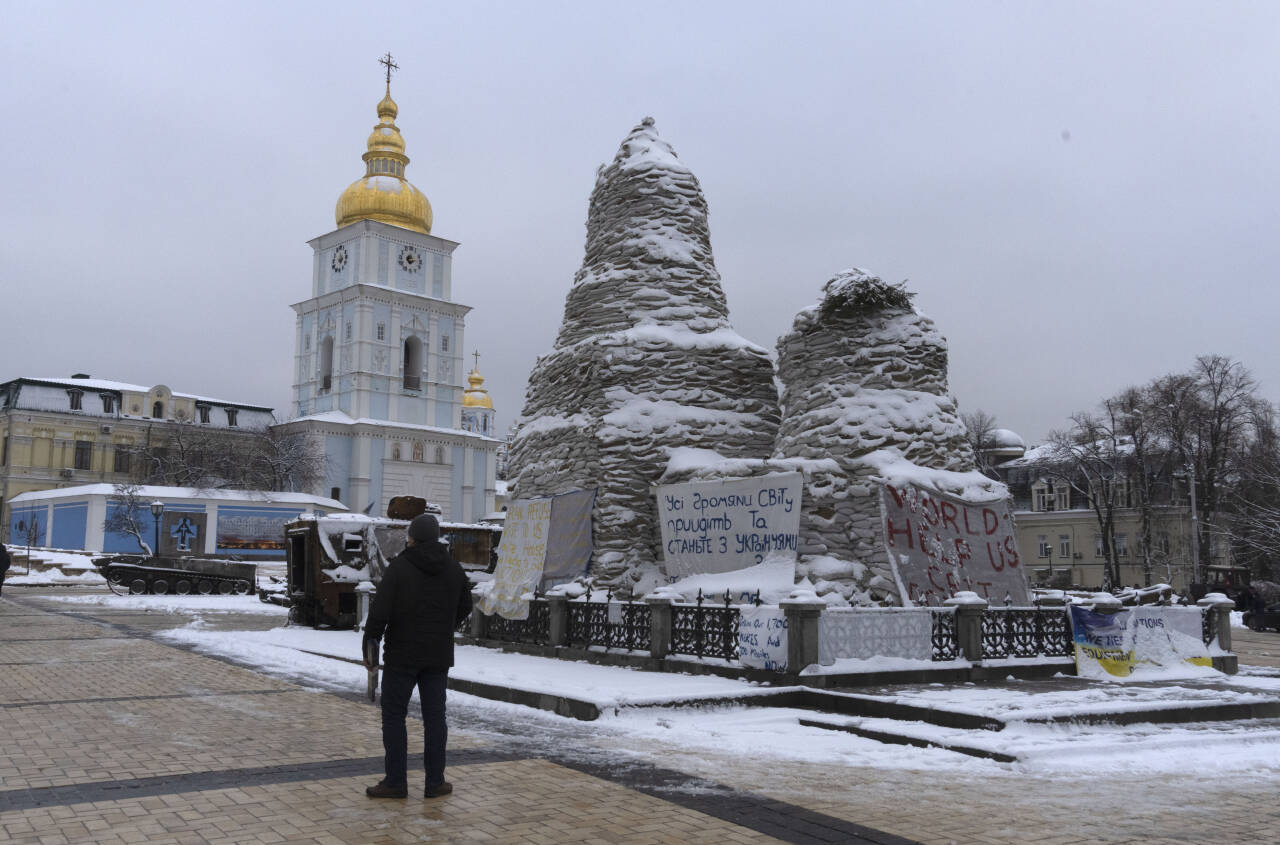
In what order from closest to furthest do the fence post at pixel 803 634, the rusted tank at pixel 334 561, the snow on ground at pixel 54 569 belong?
the fence post at pixel 803 634 → the rusted tank at pixel 334 561 → the snow on ground at pixel 54 569

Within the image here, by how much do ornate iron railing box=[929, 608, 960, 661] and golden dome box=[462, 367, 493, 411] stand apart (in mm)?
79933

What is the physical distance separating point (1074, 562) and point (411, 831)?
186 ft

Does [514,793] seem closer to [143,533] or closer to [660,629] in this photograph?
[660,629]

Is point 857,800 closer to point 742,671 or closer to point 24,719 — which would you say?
point 742,671

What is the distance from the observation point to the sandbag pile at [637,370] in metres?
16.7

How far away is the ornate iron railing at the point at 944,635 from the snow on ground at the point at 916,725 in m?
0.71

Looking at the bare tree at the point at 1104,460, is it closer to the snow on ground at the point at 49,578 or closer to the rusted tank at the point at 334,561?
the rusted tank at the point at 334,561

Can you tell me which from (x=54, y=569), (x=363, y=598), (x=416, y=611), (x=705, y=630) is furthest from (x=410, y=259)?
(x=416, y=611)

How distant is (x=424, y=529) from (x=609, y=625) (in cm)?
744

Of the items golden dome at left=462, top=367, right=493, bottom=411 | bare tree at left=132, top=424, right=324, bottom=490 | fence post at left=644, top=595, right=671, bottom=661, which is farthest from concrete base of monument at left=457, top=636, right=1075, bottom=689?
golden dome at left=462, top=367, right=493, bottom=411

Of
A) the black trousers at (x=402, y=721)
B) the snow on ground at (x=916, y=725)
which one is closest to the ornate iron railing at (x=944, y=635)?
the snow on ground at (x=916, y=725)

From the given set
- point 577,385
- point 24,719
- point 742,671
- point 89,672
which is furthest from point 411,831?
Result: point 577,385

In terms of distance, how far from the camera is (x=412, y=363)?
75.6 m

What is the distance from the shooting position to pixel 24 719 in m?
9.52
